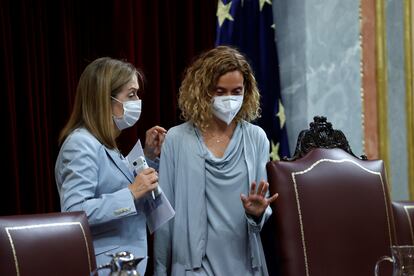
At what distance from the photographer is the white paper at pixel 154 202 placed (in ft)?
8.03

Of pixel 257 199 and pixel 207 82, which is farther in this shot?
pixel 207 82

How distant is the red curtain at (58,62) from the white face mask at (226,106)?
1.08 meters

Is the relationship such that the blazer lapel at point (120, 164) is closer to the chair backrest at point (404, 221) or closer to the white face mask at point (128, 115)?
the white face mask at point (128, 115)

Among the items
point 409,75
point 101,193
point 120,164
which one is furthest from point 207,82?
point 409,75

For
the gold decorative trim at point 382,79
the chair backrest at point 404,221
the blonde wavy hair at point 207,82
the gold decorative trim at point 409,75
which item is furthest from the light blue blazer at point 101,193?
the gold decorative trim at point 409,75

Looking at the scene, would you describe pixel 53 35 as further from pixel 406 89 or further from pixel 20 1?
pixel 406 89

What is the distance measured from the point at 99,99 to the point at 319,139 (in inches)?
32.9

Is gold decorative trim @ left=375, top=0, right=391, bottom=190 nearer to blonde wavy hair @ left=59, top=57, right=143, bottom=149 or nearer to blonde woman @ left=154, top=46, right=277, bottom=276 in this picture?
blonde woman @ left=154, top=46, right=277, bottom=276

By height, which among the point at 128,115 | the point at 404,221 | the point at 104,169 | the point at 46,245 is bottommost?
the point at 404,221

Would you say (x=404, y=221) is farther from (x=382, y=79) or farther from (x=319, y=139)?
(x=382, y=79)

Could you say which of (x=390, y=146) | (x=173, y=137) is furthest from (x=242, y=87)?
(x=390, y=146)

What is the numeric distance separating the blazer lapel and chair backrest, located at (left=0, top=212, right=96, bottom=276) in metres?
0.49

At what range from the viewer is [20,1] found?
134 inches

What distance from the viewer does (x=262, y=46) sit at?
3844mm
